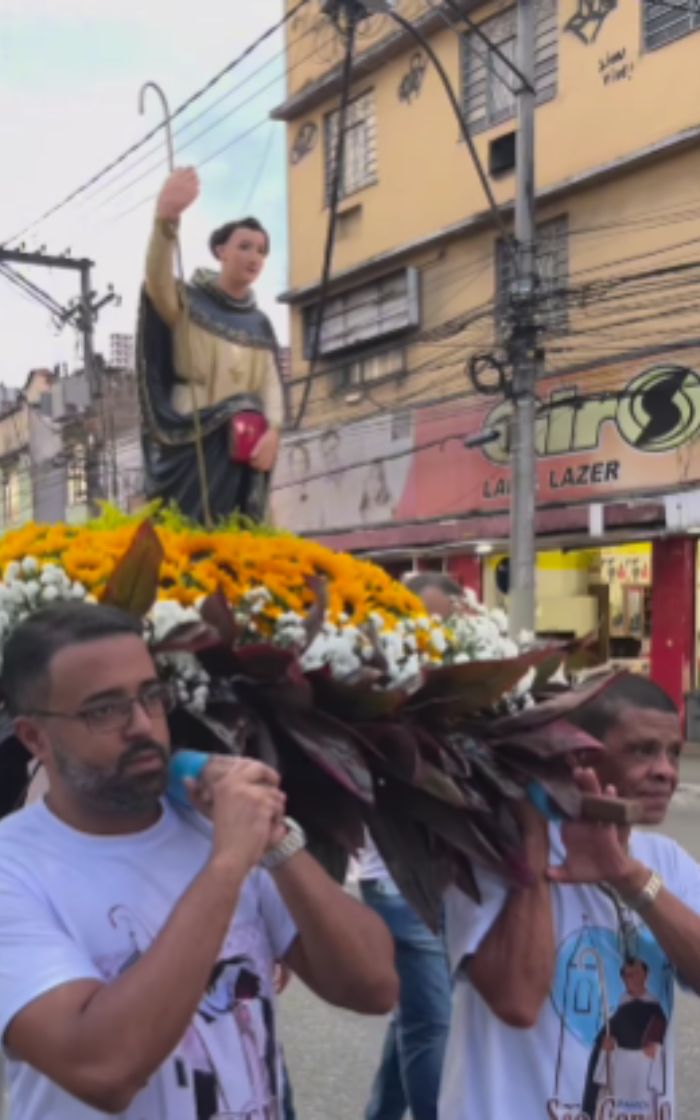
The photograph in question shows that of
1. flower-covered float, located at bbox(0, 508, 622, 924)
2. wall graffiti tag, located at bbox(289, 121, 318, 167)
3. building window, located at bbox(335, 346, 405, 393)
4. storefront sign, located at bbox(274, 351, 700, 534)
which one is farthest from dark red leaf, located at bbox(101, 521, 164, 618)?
wall graffiti tag, located at bbox(289, 121, 318, 167)

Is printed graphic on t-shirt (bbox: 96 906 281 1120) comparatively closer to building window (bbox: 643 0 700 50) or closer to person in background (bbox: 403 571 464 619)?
person in background (bbox: 403 571 464 619)

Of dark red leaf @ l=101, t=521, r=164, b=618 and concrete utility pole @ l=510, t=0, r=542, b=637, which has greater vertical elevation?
concrete utility pole @ l=510, t=0, r=542, b=637

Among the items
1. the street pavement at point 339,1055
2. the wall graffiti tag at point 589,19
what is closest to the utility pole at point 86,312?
the wall graffiti tag at point 589,19

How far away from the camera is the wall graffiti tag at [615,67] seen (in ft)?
46.6

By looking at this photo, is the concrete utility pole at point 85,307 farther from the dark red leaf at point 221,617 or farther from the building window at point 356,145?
the dark red leaf at point 221,617

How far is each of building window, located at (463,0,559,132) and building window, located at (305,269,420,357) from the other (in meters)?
2.32

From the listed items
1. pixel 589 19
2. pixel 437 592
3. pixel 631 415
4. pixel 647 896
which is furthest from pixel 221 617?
pixel 589 19

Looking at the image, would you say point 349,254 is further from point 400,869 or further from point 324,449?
point 400,869

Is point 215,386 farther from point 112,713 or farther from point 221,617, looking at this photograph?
point 112,713

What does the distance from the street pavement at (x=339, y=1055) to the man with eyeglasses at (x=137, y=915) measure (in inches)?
95.0

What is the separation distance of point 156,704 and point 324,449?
56.5ft

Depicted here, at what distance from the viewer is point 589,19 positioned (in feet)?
47.9

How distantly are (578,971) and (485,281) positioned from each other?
14.6 metres

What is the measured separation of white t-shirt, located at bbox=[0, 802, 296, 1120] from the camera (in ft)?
5.10
